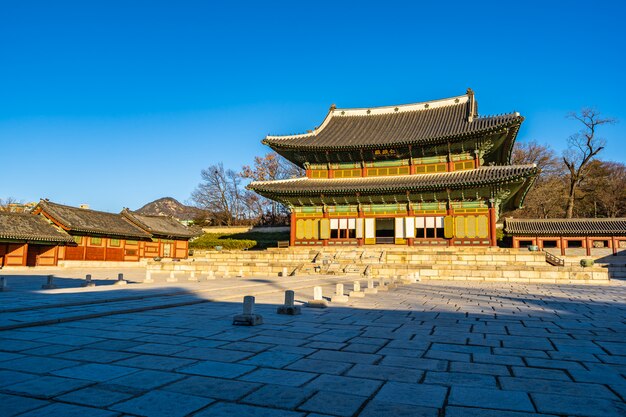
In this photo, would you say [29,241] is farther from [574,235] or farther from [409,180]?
[574,235]

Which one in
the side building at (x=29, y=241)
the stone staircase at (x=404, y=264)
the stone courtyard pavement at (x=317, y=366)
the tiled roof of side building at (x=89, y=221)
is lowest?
the stone courtyard pavement at (x=317, y=366)

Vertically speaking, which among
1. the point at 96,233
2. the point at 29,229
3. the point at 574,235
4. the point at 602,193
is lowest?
the point at 574,235

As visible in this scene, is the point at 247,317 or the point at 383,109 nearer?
the point at 247,317

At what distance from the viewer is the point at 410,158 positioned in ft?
95.4

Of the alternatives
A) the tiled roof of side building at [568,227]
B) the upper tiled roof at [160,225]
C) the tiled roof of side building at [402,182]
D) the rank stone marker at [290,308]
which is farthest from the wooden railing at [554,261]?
the upper tiled roof at [160,225]

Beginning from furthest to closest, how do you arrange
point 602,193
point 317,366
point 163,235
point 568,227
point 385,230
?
point 602,193, point 163,235, point 385,230, point 568,227, point 317,366

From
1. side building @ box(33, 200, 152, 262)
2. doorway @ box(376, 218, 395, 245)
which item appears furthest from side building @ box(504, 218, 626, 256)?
side building @ box(33, 200, 152, 262)

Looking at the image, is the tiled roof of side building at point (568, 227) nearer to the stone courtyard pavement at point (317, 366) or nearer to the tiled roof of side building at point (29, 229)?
the stone courtyard pavement at point (317, 366)

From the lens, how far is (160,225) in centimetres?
3919

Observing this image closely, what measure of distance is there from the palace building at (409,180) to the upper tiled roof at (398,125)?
0.08 metres

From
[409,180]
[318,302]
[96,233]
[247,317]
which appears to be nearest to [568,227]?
[409,180]

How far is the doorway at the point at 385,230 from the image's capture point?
94.2ft

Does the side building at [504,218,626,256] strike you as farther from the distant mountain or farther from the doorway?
the distant mountain

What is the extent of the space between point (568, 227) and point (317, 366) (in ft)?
115
